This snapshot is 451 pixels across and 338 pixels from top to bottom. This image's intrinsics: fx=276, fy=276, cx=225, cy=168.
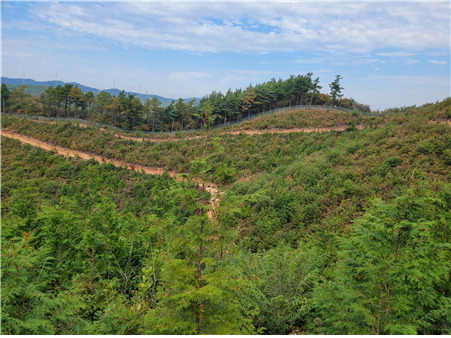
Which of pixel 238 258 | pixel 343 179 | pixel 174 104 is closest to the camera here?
pixel 238 258

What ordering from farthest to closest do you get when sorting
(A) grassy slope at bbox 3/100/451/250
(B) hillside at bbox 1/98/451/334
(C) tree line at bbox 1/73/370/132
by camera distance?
(C) tree line at bbox 1/73/370/132 < (A) grassy slope at bbox 3/100/451/250 < (B) hillside at bbox 1/98/451/334

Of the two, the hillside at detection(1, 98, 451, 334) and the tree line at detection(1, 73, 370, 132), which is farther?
the tree line at detection(1, 73, 370, 132)

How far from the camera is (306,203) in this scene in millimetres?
14328

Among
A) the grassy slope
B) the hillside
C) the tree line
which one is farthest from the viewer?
the tree line

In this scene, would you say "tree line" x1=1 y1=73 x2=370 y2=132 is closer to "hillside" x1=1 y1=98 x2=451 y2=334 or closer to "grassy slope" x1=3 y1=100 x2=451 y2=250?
"grassy slope" x1=3 y1=100 x2=451 y2=250

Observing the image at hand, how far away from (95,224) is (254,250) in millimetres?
7608

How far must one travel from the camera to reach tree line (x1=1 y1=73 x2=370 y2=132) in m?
45.7

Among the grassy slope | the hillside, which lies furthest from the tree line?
the hillside

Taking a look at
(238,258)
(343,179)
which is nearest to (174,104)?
(343,179)

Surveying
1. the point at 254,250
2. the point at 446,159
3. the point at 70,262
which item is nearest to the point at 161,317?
the point at 70,262

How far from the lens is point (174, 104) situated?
49312 mm

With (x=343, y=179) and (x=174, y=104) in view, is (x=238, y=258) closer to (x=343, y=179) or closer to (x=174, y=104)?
(x=343, y=179)

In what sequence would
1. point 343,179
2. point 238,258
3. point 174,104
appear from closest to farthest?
1. point 238,258
2. point 343,179
3. point 174,104

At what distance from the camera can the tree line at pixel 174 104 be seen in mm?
45719
